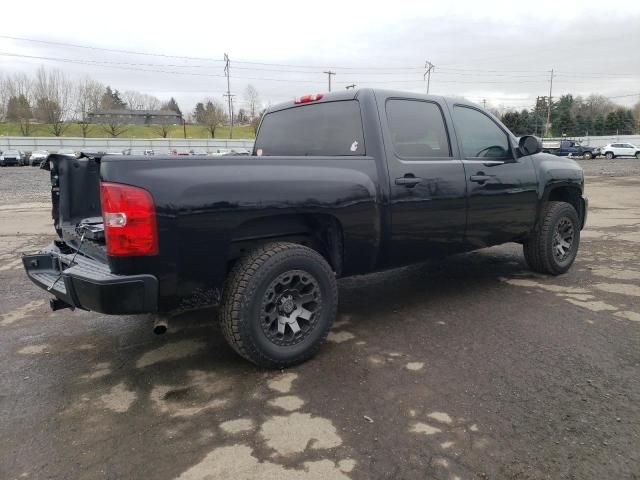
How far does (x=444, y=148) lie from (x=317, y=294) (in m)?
1.85

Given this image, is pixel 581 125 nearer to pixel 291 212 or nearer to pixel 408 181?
pixel 408 181

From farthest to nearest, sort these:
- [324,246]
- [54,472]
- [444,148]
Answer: [444,148], [324,246], [54,472]

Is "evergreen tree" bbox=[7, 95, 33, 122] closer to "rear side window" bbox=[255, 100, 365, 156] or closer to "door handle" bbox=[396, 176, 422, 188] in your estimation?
"rear side window" bbox=[255, 100, 365, 156]

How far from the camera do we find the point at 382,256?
3797 millimetres

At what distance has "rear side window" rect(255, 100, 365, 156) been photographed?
378cm

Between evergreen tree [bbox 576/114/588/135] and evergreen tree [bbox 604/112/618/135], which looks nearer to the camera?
evergreen tree [bbox 604/112/618/135]

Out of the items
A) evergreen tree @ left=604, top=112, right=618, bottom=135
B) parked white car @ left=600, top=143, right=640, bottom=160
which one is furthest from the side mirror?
evergreen tree @ left=604, top=112, right=618, bottom=135

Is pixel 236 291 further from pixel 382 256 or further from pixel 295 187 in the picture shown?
pixel 382 256

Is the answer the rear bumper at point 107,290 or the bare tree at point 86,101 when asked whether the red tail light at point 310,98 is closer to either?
the rear bumper at point 107,290

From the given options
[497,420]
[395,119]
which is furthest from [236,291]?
[395,119]

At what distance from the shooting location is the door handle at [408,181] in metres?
3.73

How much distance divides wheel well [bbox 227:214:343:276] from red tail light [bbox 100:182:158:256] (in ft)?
1.75

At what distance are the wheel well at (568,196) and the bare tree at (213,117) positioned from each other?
260 feet

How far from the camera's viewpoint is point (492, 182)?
14.7 ft
